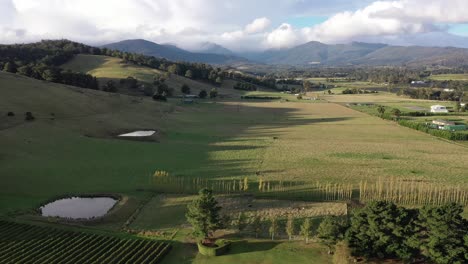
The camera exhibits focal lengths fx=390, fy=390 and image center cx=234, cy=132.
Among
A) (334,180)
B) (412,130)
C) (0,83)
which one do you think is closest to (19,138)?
(0,83)

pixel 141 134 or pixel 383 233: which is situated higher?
pixel 141 134

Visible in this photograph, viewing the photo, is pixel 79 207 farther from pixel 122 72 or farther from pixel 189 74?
pixel 189 74

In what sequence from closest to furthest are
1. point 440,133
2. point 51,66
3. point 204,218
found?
point 204,218, point 440,133, point 51,66

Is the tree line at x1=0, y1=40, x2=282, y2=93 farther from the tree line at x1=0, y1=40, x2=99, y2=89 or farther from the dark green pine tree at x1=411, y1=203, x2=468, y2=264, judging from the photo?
the dark green pine tree at x1=411, y1=203, x2=468, y2=264

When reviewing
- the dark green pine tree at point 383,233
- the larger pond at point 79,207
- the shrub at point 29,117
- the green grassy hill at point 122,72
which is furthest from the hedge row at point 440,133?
the green grassy hill at point 122,72

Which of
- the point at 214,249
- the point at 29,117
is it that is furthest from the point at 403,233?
the point at 29,117

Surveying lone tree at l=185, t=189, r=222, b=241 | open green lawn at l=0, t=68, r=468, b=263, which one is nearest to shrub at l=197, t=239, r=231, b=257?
open green lawn at l=0, t=68, r=468, b=263
